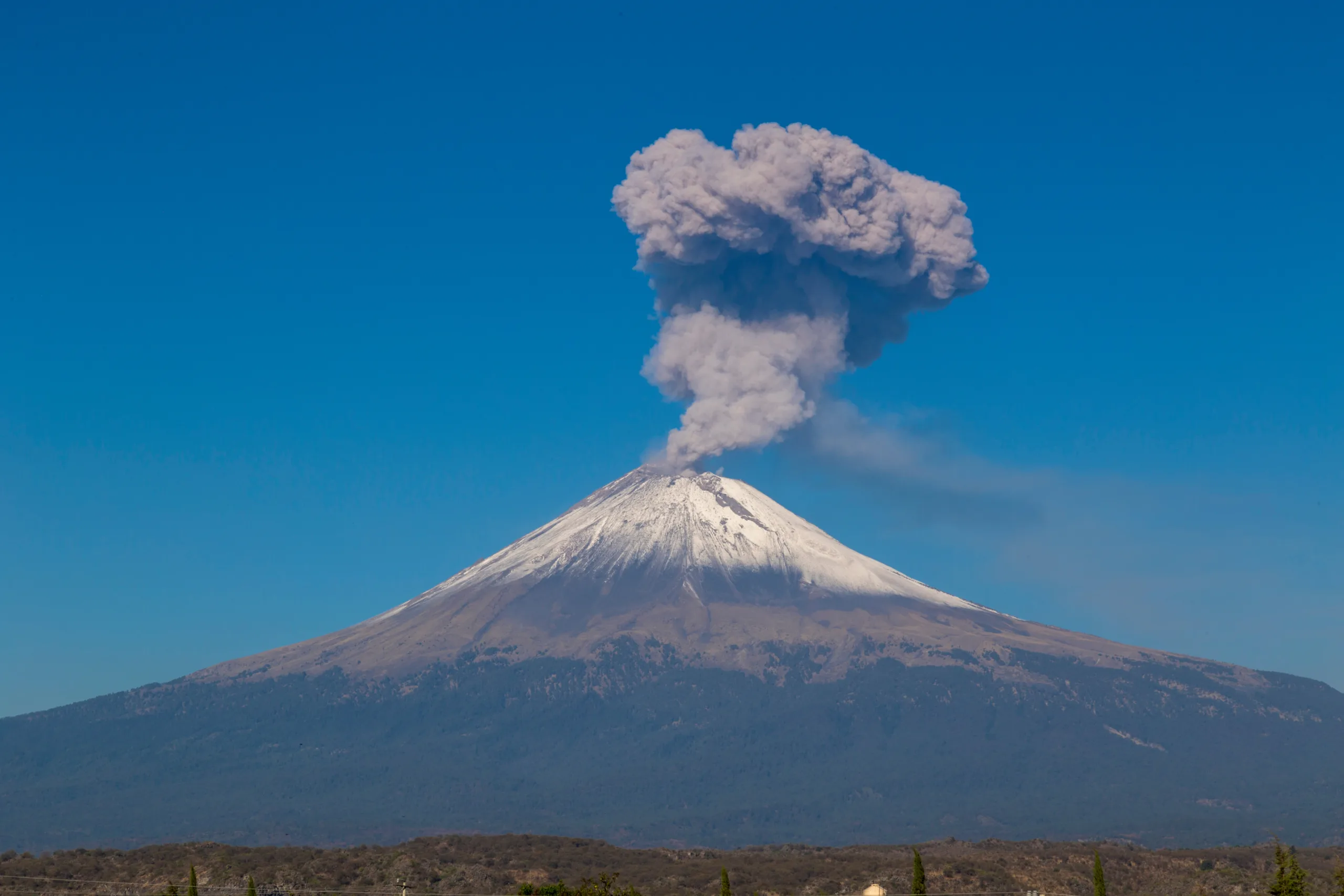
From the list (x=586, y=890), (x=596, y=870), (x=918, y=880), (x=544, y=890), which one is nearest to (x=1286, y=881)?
(x=918, y=880)

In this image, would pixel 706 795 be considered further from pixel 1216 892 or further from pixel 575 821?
pixel 1216 892

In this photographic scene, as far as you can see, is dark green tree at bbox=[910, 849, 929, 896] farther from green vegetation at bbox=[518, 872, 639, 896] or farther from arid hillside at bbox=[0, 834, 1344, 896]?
arid hillside at bbox=[0, 834, 1344, 896]

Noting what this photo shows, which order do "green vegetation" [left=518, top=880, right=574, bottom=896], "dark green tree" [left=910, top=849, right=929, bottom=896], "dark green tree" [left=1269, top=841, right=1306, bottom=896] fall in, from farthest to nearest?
"green vegetation" [left=518, top=880, right=574, bottom=896], "dark green tree" [left=910, top=849, right=929, bottom=896], "dark green tree" [left=1269, top=841, right=1306, bottom=896]

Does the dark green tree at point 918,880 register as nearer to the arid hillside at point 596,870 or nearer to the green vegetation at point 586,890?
the green vegetation at point 586,890

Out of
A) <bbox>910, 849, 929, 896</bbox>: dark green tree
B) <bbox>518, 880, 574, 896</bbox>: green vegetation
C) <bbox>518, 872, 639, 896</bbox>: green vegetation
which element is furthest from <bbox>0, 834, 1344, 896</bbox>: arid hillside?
<bbox>910, 849, 929, 896</bbox>: dark green tree

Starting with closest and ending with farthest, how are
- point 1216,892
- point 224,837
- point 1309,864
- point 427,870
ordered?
point 1216,892
point 427,870
point 1309,864
point 224,837

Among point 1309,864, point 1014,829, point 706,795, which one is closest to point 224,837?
point 706,795

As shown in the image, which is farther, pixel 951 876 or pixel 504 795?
pixel 504 795

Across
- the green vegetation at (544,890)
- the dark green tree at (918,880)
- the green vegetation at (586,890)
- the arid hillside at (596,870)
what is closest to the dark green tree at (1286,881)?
the dark green tree at (918,880)
